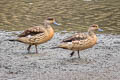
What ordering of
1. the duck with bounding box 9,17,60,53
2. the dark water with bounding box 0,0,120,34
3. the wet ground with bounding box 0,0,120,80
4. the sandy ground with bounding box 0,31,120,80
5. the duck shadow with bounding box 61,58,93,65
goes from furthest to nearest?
the dark water with bounding box 0,0,120,34, the duck with bounding box 9,17,60,53, the duck shadow with bounding box 61,58,93,65, the wet ground with bounding box 0,0,120,80, the sandy ground with bounding box 0,31,120,80

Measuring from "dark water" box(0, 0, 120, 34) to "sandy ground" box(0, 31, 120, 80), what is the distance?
3053mm

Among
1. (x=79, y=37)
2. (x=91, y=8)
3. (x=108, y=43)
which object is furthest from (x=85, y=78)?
(x=91, y=8)

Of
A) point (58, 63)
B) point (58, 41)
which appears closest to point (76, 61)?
point (58, 63)

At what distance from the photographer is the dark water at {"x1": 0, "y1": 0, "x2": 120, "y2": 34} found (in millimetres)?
14750

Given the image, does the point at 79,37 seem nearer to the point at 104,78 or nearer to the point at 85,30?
the point at 104,78

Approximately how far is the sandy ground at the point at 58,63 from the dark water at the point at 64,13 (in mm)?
3053

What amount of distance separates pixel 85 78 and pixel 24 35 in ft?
9.85

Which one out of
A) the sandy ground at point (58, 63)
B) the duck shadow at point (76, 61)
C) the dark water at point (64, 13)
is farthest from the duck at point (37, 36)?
the dark water at point (64, 13)

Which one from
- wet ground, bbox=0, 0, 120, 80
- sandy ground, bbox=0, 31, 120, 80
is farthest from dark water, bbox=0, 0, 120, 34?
sandy ground, bbox=0, 31, 120, 80

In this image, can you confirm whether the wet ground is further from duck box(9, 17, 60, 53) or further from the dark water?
duck box(9, 17, 60, 53)

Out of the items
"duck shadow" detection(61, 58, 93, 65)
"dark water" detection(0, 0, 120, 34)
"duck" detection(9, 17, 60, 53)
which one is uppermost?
"duck" detection(9, 17, 60, 53)

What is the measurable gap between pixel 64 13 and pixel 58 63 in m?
8.44

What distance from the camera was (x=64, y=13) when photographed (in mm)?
17266

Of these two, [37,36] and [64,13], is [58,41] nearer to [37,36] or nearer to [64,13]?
[37,36]
